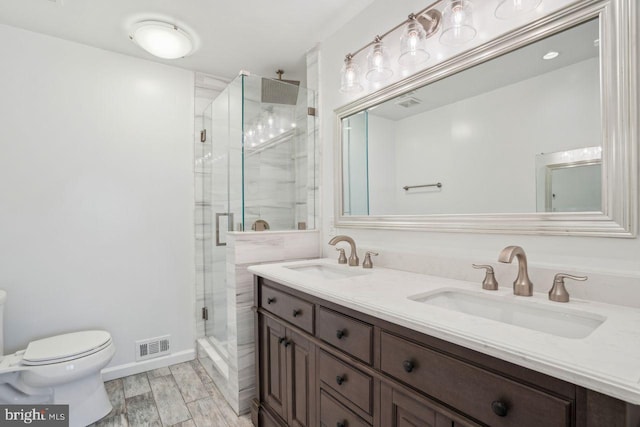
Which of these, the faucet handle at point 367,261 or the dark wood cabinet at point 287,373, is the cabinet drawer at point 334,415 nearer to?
the dark wood cabinet at point 287,373

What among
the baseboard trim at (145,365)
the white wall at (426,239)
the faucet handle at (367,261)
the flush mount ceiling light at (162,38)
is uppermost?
the flush mount ceiling light at (162,38)

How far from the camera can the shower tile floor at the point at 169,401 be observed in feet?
6.18

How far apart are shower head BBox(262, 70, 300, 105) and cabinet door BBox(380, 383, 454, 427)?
191 cm

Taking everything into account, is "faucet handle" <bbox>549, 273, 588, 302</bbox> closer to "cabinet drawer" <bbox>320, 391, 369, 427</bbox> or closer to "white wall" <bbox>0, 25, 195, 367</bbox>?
"cabinet drawer" <bbox>320, 391, 369, 427</bbox>

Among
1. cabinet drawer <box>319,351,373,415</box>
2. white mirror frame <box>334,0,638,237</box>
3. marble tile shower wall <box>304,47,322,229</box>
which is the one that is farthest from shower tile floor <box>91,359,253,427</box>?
white mirror frame <box>334,0,638,237</box>

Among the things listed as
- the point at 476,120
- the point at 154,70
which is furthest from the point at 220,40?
the point at 476,120

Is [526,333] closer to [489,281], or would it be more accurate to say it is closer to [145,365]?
[489,281]

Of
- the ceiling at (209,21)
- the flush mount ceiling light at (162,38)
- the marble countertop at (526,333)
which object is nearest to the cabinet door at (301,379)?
the marble countertop at (526,333)

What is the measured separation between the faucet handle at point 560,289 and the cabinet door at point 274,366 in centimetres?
112

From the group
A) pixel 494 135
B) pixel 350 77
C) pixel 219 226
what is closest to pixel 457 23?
pixel 494 135

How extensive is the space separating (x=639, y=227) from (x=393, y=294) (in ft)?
2.52

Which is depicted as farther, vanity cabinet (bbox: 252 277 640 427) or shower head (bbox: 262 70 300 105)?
shower head (bbox: 262 70 300 105)

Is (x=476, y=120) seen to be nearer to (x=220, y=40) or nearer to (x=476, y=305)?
(x=476, y=305)

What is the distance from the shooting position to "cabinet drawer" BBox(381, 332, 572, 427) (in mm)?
667
